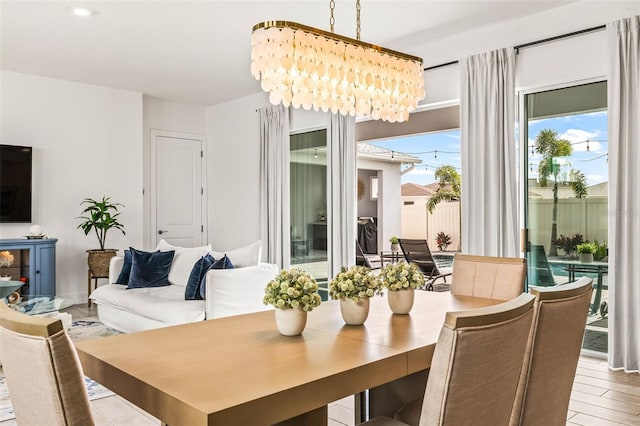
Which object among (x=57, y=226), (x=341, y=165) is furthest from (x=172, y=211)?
(x=341, y=165)

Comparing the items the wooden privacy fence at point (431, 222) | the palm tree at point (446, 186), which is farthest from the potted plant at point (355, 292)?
the wooden privacy fence at point (431, 222)

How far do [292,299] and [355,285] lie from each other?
1.02ft

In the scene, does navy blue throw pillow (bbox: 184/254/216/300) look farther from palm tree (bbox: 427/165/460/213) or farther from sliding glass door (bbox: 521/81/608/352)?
palm tree (bbox: 427/165/460/213)

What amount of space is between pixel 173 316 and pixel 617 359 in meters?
3.32

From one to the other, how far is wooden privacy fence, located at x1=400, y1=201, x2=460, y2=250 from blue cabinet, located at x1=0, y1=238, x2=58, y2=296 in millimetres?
7005

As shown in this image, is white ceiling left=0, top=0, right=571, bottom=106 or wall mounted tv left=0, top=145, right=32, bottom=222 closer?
white ceiling left=0, top=0, right=571, bottom=106

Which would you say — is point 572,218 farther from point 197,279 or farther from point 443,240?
point 443,240

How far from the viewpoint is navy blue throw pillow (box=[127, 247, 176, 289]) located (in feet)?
16.6

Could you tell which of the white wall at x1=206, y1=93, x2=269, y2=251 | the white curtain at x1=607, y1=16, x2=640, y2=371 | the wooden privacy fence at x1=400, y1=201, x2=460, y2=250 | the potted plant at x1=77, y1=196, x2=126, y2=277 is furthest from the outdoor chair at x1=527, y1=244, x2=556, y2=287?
the wooden privacy fence at x1=400, y1=201, x2=460, y2=250

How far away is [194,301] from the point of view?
4.24 meters

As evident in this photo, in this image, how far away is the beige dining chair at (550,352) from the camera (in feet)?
5.34

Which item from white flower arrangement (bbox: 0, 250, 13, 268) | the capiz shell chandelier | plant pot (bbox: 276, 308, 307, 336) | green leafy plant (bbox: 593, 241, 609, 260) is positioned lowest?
white flower arrangement (bbox: 0, 250, 13, 268)

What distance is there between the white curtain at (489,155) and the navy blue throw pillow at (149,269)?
9.54 ft

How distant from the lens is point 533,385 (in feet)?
5.47
